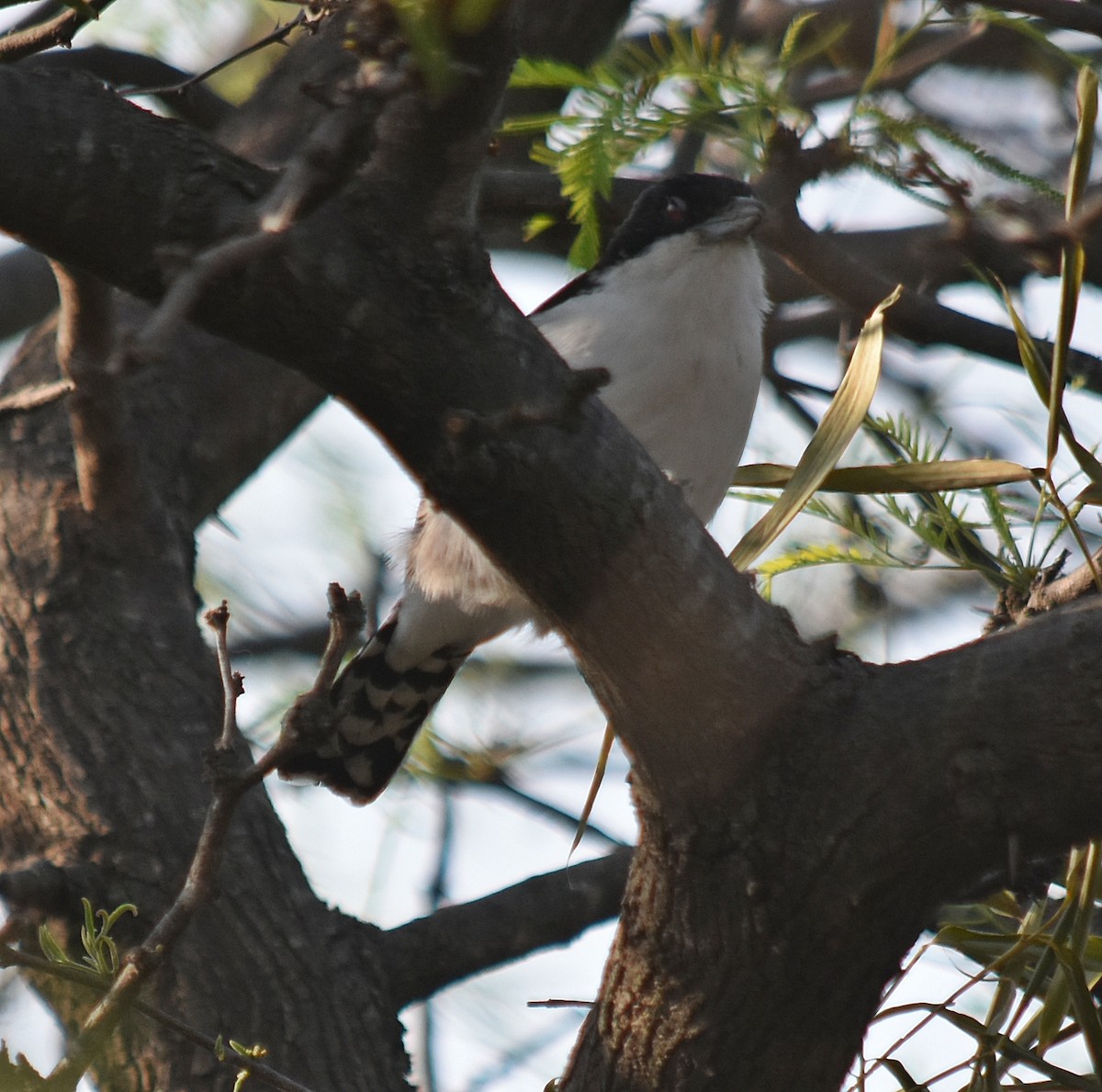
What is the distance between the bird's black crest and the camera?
435 centimetres

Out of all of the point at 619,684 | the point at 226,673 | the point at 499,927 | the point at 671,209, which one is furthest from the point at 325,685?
the point at 671,209

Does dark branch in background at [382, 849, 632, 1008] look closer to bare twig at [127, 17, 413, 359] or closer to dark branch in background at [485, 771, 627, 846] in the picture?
dark branch in background at [485, 771, 627, 846]

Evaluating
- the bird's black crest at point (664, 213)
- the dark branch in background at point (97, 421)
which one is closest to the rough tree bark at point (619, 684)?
the dark branch in background at point (97, 421)

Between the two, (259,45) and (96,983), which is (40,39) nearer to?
(259,45)

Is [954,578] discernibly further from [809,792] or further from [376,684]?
[809,792]

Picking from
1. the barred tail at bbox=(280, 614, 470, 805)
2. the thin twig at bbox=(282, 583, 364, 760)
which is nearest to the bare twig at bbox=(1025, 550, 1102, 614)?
the thin twig at bbox=(282, 583, 364, 760)

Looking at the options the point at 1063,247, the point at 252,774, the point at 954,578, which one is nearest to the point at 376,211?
the point at 252,774

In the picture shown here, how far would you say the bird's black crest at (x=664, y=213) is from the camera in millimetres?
4348

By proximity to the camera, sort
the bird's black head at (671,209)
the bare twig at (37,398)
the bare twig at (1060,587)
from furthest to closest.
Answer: the bird's black head at (671,209), the bare twig at (37,398), the bare twig at (1060,587)

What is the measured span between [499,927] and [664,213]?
2.18 meters

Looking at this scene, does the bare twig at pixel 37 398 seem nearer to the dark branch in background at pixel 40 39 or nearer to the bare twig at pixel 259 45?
the bare twig at pixel 259 45

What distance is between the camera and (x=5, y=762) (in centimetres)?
345

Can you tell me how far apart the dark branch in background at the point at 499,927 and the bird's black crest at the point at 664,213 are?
5.77ft

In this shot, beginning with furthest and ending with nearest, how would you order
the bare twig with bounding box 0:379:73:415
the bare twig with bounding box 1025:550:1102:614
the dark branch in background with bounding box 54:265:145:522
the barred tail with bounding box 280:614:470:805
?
the barred tail with bounding box 280:614:470:805, the bare twig with bounding box 0:379:73:415, the dark branch in background with bounding box 54:265:145:522, the bare twig with bounding box 1025:550:1102:614
